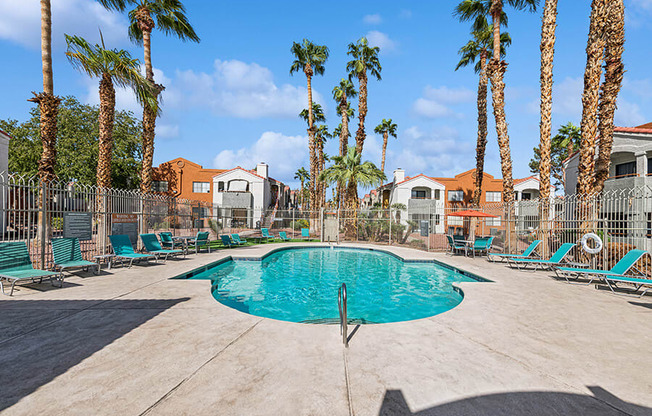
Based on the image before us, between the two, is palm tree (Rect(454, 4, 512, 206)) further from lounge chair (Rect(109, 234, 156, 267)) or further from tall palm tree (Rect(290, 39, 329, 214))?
lounge chair (Rect(109, 234, 156, 267))

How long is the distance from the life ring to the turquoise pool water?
13.1ft

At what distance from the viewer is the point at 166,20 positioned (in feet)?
56.7

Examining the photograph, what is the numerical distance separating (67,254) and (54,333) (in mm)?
5180

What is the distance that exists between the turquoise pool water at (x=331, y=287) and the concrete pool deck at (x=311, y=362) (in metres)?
2.09

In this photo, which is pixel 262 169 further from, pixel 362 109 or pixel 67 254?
pixel 67 254

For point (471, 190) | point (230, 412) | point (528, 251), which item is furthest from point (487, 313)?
point (471, 190)

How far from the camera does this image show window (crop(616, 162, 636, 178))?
19641mm

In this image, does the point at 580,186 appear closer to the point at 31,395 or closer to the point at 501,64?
the point at 501,64

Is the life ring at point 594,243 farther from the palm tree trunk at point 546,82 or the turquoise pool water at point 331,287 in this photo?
the turquoise pool water at point 331,287

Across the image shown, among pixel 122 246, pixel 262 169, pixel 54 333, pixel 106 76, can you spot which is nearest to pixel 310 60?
pixel 262 169

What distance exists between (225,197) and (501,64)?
95.2ft

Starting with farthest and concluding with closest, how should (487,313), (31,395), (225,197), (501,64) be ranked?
(225,197) < (501,64) < (487,313) < (31,395)

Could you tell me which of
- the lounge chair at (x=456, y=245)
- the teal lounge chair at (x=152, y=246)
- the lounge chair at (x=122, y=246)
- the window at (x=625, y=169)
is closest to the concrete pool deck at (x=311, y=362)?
the lounge chair at (x=122, y=246)

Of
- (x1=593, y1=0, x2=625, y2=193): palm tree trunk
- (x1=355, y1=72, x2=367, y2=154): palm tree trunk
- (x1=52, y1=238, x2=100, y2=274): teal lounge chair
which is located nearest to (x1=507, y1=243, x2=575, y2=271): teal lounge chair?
(x1=593, y1=0, x2=625, y2=193): palm tree trunk
